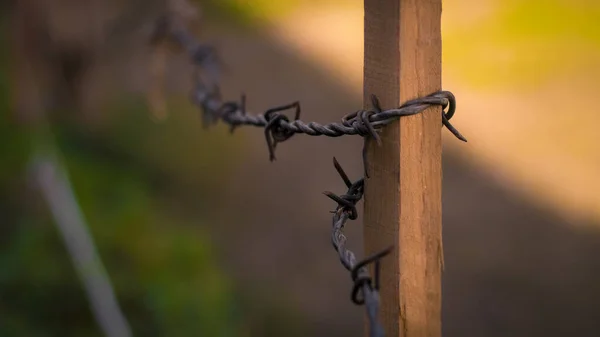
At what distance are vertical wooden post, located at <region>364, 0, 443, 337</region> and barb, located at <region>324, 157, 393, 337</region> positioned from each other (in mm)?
25

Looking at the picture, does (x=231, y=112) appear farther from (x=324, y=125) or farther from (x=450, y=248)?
(x=450, y=248)

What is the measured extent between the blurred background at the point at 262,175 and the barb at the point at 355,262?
1466mm

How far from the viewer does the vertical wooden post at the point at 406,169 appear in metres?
0.69

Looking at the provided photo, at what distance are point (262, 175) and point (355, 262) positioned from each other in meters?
3.59

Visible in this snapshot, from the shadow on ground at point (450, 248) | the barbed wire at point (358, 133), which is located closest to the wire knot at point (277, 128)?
the barbed wire at point (358, 133)

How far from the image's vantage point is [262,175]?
4285 millimetres

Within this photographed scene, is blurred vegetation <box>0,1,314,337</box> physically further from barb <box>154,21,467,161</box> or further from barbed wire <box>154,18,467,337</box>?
barbed wire <box>154,18,467,337</box>

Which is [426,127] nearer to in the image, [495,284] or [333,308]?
[333,308]

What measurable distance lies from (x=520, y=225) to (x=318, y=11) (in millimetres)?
1982

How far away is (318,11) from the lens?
15.3 feet

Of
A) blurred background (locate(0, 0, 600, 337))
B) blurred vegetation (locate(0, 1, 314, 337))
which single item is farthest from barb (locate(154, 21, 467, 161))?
blurred vegetation (locate(0, 1, 314, 337))

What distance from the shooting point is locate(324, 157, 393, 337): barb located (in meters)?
0.63

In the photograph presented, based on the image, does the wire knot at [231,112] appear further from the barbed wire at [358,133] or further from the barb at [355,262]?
the barb at [355,262]

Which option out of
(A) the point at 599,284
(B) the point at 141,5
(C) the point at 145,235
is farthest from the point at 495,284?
(B) the point at 141,5
